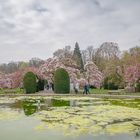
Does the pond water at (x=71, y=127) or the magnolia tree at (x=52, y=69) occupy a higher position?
the magnolia tree at (x=52, y=69)

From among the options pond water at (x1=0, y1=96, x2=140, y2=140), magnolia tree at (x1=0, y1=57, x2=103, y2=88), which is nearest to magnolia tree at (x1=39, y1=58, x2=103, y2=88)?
magnolia tree at (x1=0, y1=57, x2=103, y2=88)

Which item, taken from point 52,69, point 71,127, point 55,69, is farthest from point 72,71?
point 71,127

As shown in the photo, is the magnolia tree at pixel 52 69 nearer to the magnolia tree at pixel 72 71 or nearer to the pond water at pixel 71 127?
the magnolia tree at pixel 72 71

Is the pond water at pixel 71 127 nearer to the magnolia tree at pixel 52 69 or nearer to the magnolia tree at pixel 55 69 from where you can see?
the magnolia tree at pixel 55 69

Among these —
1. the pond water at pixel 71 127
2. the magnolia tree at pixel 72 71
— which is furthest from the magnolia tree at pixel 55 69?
the pond water at pixel 71 127

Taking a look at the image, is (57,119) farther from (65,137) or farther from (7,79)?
(7,79)

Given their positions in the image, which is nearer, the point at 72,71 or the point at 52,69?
the point at 72,71

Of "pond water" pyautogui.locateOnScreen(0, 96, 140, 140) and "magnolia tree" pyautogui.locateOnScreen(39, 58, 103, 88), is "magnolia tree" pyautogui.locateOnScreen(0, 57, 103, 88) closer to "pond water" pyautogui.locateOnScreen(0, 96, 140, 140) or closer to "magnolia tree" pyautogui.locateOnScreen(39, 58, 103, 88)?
"magnolia tree" pyautogui.locateOnScreen(39, 58, 103, 88)

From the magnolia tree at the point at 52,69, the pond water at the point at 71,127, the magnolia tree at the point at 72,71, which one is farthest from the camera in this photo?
the magnolia tree at the point at 52,69

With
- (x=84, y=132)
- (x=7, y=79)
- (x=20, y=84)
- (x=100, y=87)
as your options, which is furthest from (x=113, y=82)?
(x=84, y=132)

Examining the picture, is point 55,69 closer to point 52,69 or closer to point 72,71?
point 52,69

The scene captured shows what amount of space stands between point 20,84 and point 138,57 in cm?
1830

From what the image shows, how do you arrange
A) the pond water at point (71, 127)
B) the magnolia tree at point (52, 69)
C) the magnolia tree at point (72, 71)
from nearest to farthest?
the pond water at point (71, 127), the magnolia tree at point (72, 71), the magnolia tree at point (52, 69)

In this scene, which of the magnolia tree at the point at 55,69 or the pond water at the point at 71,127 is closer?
the pond water at the point at 71,127
